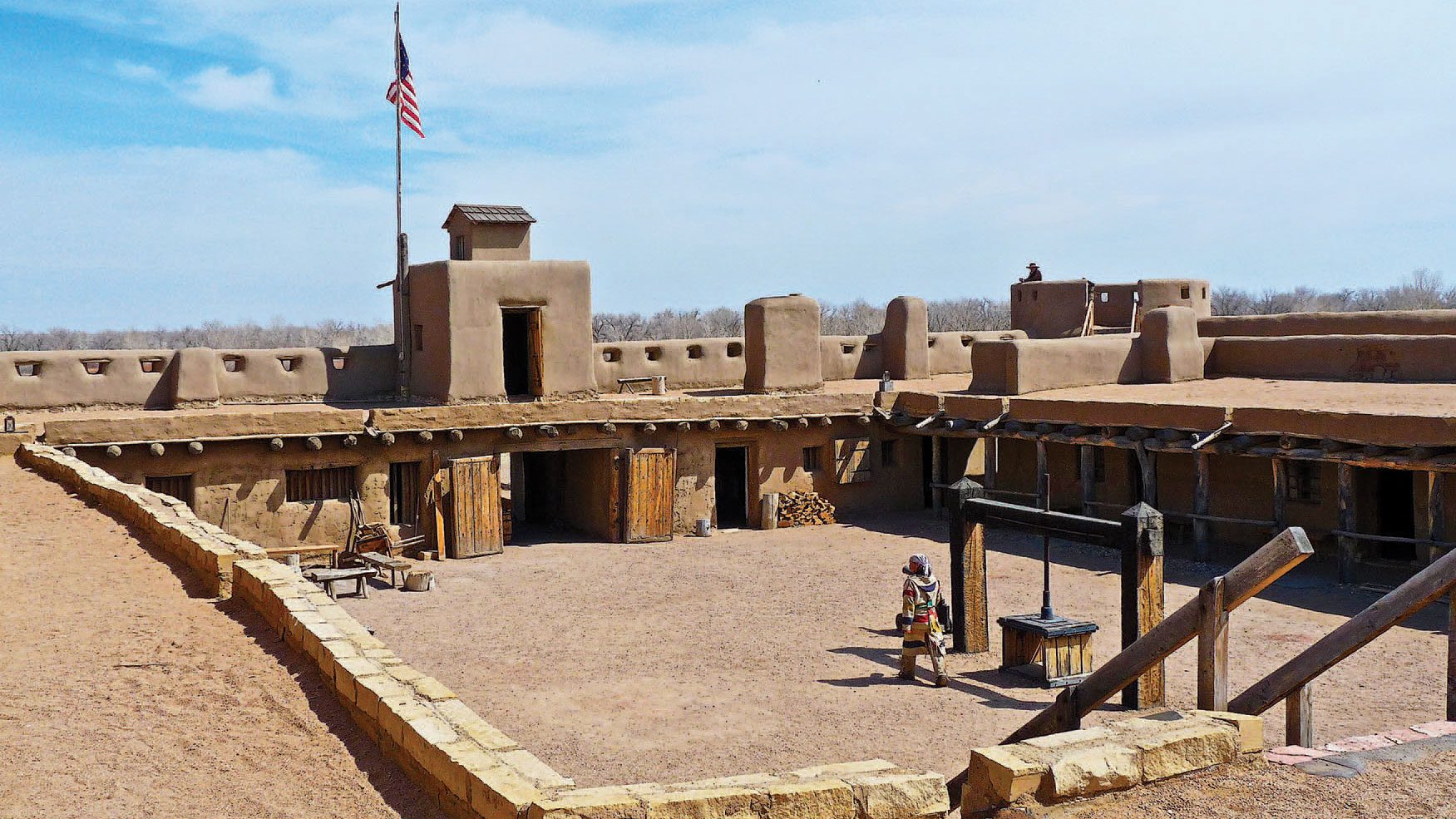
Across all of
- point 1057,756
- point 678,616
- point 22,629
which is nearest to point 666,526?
point 678,616

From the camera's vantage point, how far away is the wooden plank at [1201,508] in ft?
62.8

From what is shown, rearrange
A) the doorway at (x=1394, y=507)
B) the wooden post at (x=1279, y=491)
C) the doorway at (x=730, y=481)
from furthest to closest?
1. the doorway at (x=730, y=481)
2. the doorway at (x=1394, y=507)
3. the wooden post at (x=1279, y=491)

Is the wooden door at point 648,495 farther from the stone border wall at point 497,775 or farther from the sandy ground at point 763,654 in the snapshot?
the stone border wall at point 497,775

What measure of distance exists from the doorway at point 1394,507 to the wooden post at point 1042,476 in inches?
196

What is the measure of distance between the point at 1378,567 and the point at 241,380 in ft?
61.4

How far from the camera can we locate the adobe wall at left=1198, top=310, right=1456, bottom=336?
2350 centimetres

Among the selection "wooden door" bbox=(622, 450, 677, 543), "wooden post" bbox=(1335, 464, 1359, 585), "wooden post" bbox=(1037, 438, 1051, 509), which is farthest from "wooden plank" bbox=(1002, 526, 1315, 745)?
"wooden door" bbox=(622, 450, 677, 543)

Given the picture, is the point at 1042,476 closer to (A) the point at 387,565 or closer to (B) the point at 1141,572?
(B) the point at 1141,572

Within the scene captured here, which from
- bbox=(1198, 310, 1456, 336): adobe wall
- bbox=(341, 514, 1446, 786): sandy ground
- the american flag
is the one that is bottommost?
bbox=(341, 514, 1446, 786): sandy ground

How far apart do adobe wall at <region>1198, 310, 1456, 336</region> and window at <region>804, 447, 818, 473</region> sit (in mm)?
9981

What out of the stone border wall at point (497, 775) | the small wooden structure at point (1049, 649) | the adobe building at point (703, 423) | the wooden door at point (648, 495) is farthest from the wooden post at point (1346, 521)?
the stone border wall at point (497, 775)

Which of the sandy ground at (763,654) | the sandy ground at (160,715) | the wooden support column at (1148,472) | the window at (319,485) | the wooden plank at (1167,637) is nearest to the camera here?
the sandy ground at (160,715)

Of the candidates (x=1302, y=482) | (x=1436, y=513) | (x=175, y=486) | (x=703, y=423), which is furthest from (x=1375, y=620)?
(x=175, y=486)

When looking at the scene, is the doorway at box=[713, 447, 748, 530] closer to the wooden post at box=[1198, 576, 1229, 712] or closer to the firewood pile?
the firewood pile
